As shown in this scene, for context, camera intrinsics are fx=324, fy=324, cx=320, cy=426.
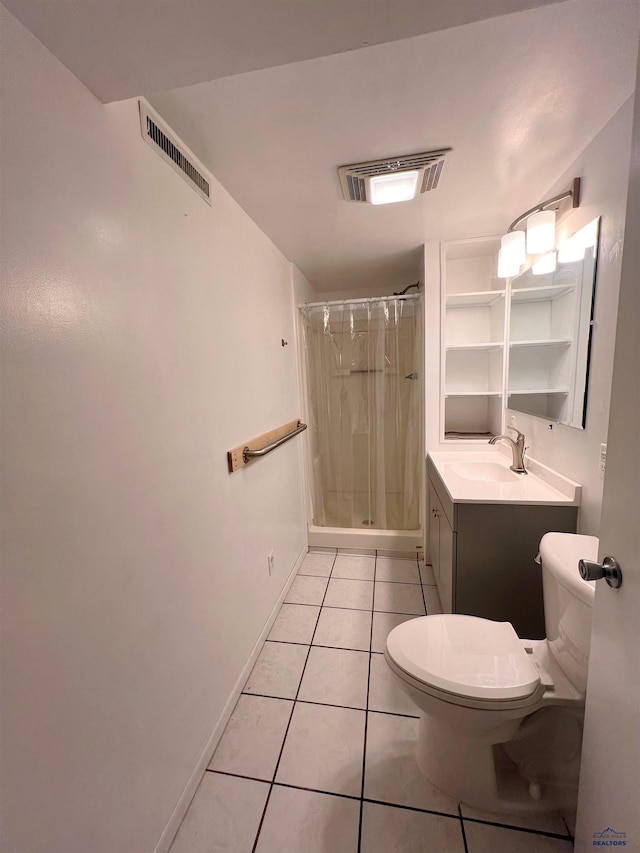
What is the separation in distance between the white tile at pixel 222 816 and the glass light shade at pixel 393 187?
2345 millimetres

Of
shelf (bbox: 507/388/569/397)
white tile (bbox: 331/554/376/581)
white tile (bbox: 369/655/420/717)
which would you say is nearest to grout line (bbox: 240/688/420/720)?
white tile (bbox: 369/655/420/717)

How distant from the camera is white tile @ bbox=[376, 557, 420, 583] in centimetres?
222

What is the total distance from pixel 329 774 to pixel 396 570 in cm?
130

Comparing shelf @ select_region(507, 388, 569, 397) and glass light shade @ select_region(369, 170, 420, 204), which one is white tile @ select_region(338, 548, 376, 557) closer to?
shelf @ select_region(507, 388, 569, 397)

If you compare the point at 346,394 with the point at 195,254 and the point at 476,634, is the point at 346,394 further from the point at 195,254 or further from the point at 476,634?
the point at 476,634

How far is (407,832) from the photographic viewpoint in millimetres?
990

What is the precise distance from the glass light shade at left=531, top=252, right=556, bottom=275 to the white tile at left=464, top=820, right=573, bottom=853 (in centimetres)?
208

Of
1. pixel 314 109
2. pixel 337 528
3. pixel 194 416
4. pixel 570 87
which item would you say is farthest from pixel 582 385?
pixel 337 528

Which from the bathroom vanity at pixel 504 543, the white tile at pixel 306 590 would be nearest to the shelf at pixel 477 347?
the bathroom vanity at pixel 504 543

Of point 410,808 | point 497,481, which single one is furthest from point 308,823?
point 497,481

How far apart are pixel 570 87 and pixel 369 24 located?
2.66 ft

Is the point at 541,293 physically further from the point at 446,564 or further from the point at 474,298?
the point at 446,564

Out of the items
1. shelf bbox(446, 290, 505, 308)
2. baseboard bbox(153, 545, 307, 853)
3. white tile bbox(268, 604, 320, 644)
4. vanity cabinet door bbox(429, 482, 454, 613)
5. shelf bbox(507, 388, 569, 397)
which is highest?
shelf bbox(446, 290, 505, 308)

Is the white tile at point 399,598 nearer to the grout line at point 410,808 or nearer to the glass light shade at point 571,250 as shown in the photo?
the grout line at point 410,808
